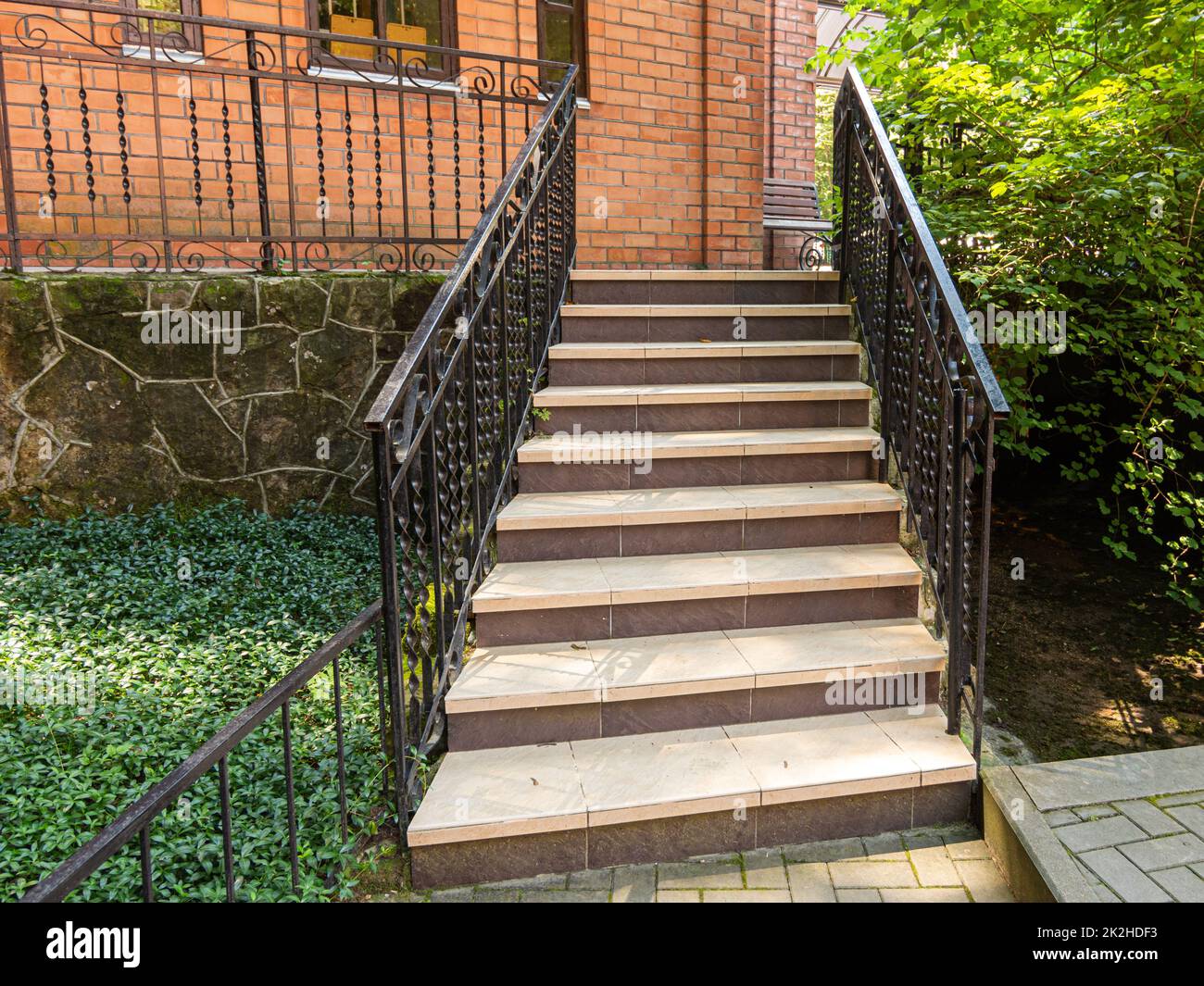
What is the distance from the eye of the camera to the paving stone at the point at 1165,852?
2.39m

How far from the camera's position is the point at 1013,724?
3293 mm

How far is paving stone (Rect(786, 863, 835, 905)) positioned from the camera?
94.5 inches

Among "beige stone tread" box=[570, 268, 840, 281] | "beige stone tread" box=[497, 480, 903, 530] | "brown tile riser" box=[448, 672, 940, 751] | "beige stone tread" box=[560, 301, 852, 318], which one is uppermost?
"beige stone tread" box=[570, 268, 840, 281]

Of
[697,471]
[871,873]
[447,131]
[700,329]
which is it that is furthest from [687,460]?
[447,131]

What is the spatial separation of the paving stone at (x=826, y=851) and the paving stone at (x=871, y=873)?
0.03 m

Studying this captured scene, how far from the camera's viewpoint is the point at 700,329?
4.79 metres

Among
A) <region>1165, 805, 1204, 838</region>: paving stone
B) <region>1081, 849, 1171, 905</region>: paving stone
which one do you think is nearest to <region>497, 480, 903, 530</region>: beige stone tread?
<region>1165, 805, 1204, 838</region>: paving stone

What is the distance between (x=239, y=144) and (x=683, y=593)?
15.9 feet

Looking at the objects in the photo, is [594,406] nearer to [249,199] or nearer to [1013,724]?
[1013,724]

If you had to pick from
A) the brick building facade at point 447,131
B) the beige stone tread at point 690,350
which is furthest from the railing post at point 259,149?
the beige stone tread at point 690,350

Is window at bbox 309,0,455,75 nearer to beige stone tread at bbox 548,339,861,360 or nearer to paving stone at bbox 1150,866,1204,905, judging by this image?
beige stone tread at bbox 548,339,861,360

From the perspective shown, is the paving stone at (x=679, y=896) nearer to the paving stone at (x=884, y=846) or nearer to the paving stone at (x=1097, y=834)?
the paving stone at (x=884, y=846)

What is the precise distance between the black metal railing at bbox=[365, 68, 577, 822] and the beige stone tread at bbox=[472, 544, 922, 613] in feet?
0.64

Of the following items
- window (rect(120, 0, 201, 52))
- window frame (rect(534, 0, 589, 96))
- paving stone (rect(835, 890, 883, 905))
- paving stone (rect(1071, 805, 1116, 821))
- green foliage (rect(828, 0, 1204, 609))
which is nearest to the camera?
paving stone (rect(835, 890, 883, 905))
